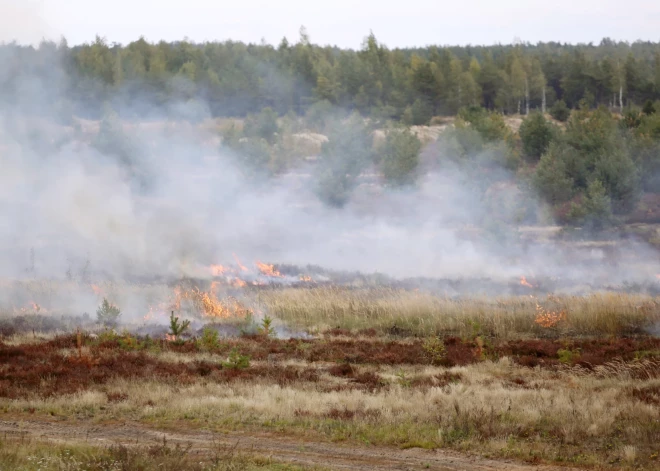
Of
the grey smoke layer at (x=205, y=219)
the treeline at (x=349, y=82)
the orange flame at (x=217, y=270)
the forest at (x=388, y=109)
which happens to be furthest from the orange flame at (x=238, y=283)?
the treeline at (x=349, y=82)

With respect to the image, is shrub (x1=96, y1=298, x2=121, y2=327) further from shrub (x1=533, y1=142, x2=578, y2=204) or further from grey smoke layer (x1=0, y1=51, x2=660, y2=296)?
shrub (x1=533, y1=142, x2=578, y2=204)

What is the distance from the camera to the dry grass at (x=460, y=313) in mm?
25984

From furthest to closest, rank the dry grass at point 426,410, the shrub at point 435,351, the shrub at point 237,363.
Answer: the shrub at point 435,351 → the shrub at point 237,363 → the dry grass at point 426,410

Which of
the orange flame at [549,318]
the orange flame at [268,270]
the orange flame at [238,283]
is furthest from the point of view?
the orange flame at [268,270]

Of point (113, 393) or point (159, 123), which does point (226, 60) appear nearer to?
point (159, 123)

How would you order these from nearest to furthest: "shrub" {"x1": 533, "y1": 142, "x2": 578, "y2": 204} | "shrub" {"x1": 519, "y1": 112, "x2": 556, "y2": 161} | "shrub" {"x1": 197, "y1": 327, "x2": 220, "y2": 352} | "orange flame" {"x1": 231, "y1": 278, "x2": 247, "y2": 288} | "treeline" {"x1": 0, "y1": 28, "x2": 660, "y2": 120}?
"shrub" {"x1": 197, "y1": 327, "x2": 220, "y2": 352}, "orange flame" {"x1": 231, "y1": 278, "x2": 247, "y2": 288}, "shrub" {"x1": 533, "y1": 142, "x2": 578, "y2": 204}, "shrub" {"x1": 519, "y1": 112, "x2": 556, "y2": 161}, "treeline" {"x1": 0, "y1": 28, "x2": 660, "y2": 120}

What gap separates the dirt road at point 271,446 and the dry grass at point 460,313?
13.5 meters

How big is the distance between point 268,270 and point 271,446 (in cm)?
2653

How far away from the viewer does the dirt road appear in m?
10.9

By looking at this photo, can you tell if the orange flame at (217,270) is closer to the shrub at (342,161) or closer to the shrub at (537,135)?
the shrub at (342,161)

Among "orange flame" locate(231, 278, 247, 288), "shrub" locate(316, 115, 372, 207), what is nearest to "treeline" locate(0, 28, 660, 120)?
"shrub" locate(316, 115, 372, 207)

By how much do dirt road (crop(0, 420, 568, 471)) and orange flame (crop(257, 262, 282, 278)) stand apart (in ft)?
79.7

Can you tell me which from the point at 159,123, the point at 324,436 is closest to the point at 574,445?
the point at 324,436

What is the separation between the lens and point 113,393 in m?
15.3
